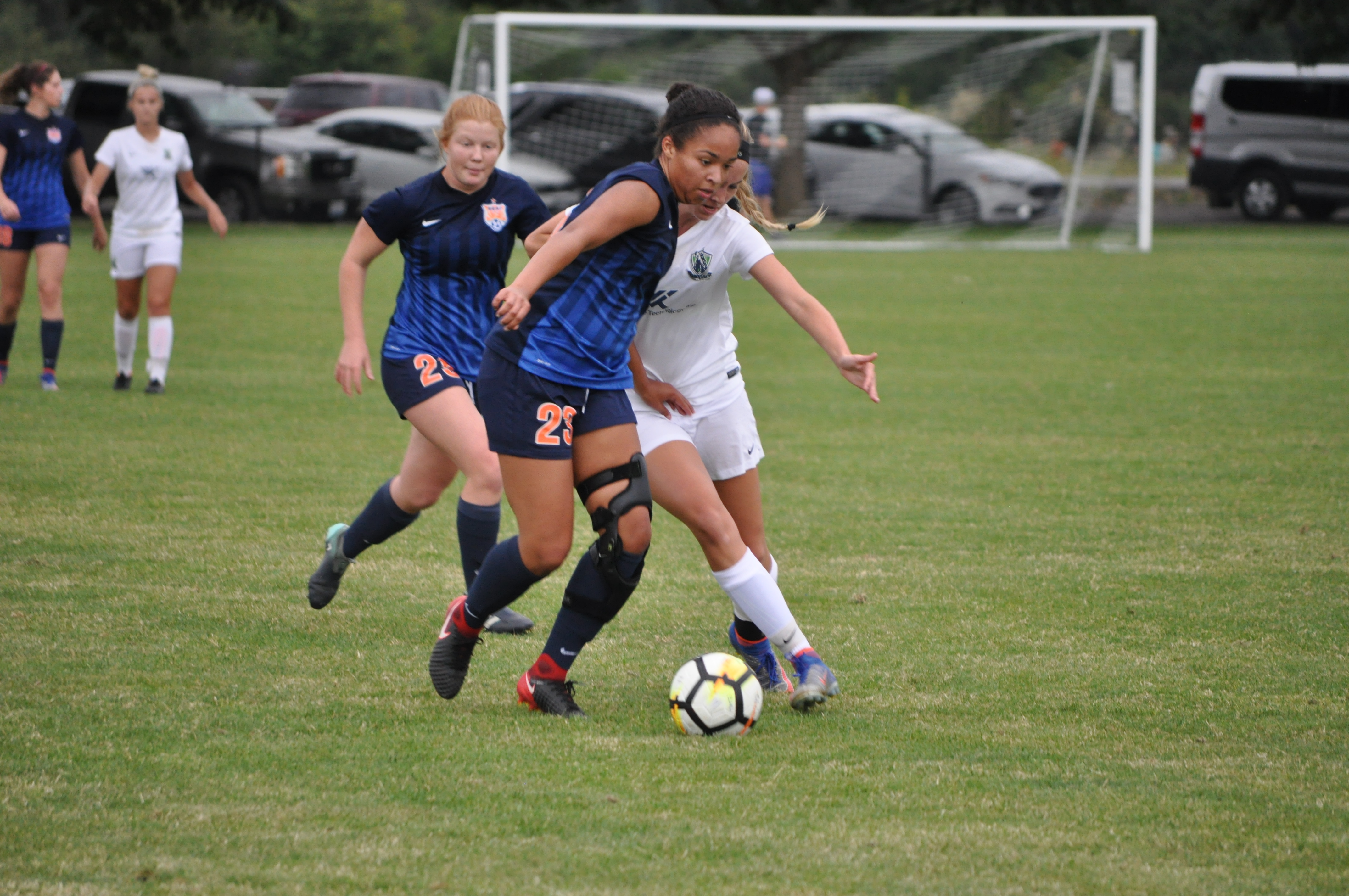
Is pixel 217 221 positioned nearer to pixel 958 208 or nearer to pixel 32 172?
pixel 32 172

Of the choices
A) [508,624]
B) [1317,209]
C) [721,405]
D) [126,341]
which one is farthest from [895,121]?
[721,405]

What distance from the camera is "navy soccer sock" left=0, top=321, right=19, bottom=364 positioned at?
10211mm

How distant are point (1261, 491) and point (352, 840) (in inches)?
226

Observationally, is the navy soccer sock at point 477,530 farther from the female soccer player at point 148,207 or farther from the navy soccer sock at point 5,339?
the navy soccer sock at point 5,339

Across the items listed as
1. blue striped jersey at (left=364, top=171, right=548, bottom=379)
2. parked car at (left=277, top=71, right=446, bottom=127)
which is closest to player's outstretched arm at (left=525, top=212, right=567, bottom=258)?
blue striped jersey at (left=364, top=171, right=548, bottom=379)

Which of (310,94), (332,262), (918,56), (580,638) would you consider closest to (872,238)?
(918,56)

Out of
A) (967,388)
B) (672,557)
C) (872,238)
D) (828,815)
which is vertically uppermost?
(828,815)

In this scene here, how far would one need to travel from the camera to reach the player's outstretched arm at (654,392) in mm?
4477

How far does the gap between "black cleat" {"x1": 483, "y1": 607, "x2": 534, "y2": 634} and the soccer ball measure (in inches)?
47.7

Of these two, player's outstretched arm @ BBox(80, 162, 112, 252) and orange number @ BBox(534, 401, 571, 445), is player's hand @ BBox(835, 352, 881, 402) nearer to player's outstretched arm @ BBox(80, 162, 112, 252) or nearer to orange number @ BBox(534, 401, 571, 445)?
orange number @ BBox(534, 401, 571, 445)

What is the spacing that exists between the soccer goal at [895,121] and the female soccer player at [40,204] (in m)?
12.7

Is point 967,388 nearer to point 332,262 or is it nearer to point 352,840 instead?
point 352,840

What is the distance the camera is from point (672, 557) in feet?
21.3

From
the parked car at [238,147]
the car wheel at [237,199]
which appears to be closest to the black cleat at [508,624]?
the parked car at [238,147]
